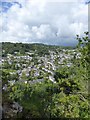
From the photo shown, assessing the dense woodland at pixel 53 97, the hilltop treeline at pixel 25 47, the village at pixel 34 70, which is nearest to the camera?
the dense woodland at pixel 53 97

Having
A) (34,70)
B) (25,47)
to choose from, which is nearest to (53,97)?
(34,70)

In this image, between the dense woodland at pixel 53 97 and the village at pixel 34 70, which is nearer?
the dense woodland at pixel 53 97

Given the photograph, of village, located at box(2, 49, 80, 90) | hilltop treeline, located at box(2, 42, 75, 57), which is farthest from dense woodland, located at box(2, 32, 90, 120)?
hilltop treeline, located at box(2, 42, 75, 57)

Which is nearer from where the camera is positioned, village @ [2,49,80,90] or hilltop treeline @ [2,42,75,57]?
village @ [2,49,80,90]

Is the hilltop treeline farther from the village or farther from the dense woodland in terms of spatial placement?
the dense woodland

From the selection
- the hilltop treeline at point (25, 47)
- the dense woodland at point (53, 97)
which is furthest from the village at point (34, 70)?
the hilltop treeline at point (25, 47)

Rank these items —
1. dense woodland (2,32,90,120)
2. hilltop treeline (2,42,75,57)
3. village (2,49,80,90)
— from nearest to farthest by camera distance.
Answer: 1. dense woodland (2,32,90,120)
2. village (2,49,80,90)
3. hilltop treeline (2,42,75,57)

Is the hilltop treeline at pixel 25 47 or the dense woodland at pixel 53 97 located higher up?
the dense woodland at pixel 53 97

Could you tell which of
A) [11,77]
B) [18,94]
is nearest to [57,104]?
[18,94]

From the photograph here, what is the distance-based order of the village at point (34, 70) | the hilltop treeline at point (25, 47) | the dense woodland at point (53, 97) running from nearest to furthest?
1. the dense woodland at point (53, 97)
2. the village at point (34, 70)
3. the hilltop treeline at point (25, 47)

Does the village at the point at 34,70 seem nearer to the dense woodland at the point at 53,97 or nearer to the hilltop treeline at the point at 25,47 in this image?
the dense woodland at the point at 53,97

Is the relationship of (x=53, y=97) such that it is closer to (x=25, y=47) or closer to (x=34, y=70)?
(x=34, y=70)
